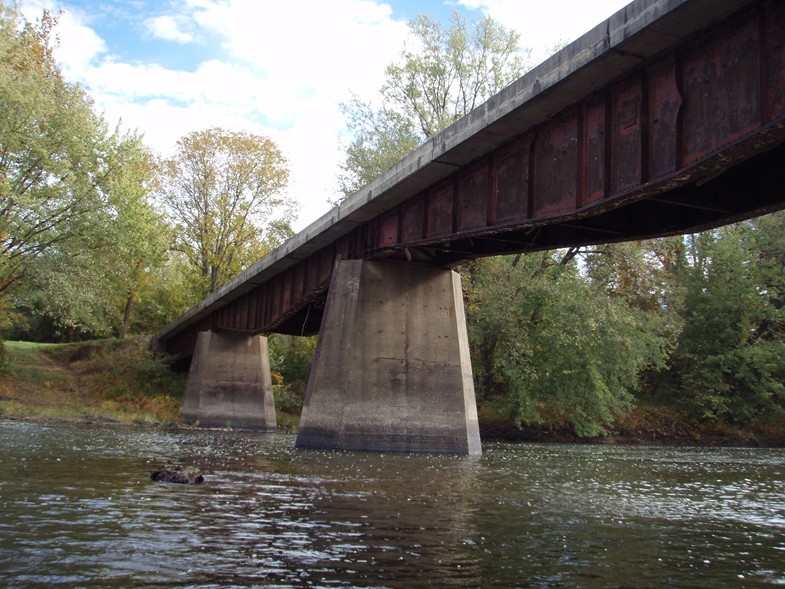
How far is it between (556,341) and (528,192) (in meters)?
16.5

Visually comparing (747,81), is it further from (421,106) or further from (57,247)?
(421,106)

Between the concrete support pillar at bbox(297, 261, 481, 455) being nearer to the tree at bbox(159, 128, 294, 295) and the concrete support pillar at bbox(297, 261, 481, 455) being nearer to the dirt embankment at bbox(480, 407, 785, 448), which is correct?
the dirt embankment at bbox(480, 407, 785, 448)

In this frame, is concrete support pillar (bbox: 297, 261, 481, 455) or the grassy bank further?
the grassy bank

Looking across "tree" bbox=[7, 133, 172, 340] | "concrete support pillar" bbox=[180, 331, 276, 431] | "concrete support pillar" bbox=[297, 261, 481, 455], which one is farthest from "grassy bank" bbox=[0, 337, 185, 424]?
"concrete support pillar" bbox=[297, 261, 481, 455]

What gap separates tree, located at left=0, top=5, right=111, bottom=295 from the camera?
2504cm

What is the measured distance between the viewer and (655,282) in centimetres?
3162

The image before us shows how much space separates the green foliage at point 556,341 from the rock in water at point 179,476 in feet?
68.2

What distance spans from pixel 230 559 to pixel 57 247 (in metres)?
25.5

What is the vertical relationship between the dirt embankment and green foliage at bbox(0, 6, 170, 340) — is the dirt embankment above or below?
below

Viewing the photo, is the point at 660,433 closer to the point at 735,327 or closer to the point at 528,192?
the point at 735,327

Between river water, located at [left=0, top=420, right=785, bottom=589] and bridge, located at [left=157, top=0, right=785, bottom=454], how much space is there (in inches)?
177

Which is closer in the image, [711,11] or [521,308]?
[711,11]

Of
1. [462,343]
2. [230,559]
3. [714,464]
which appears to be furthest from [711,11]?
[714,464]

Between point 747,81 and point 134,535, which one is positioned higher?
point 747,81
